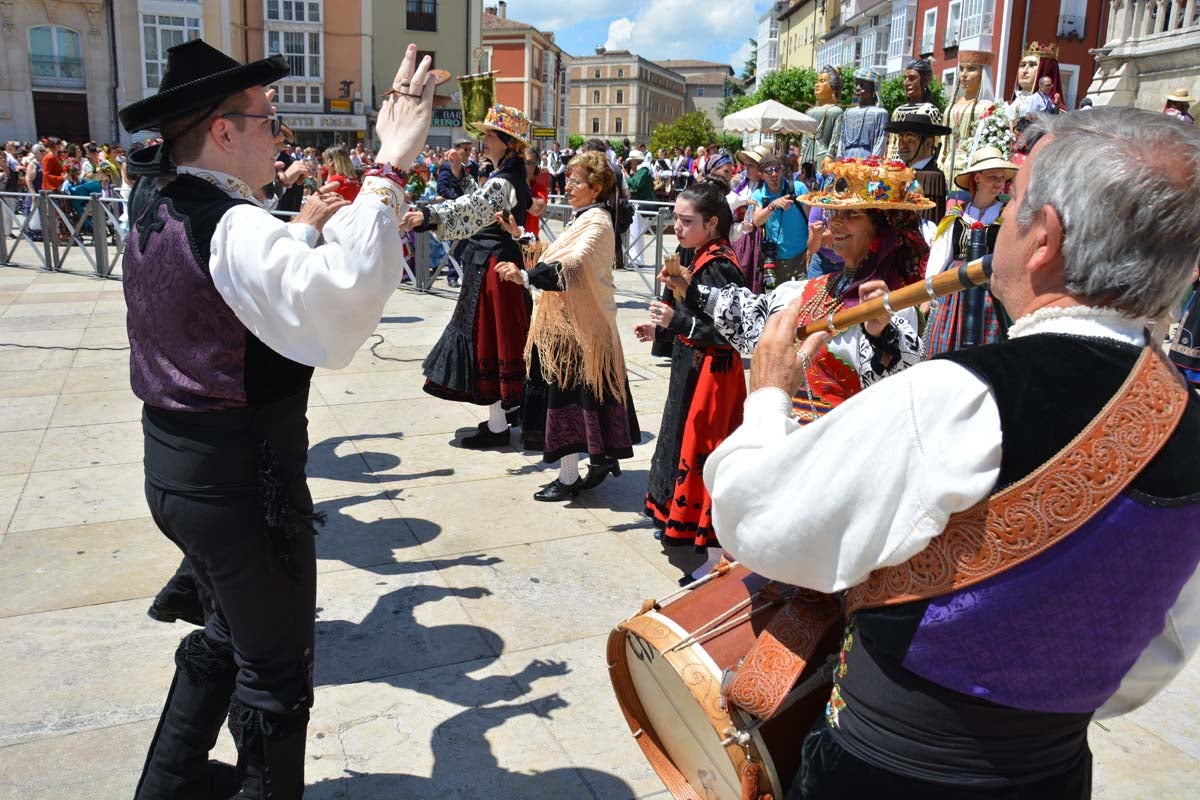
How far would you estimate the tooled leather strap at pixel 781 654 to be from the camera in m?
1.65

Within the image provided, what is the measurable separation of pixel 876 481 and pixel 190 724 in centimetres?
192

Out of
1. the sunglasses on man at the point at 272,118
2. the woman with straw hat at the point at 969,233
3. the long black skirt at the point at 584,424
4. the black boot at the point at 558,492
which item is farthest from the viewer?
the black boot at the point at 558,492

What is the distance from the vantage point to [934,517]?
51.5 inches

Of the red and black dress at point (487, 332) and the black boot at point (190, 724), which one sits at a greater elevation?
the red and black dress at point (487, 332)

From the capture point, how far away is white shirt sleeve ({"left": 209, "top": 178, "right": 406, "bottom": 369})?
1.99 m

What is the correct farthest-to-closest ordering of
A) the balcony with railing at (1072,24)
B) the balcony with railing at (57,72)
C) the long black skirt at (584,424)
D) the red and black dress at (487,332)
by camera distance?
the balcony with railing at (57,72) < the balcony with railing at (1072,24) < the red and black dress at (487,332) < the long black skirt at (584,424)

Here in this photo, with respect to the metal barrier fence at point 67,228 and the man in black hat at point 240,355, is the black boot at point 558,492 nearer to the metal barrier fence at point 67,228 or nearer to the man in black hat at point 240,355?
the man in black hat at point 240,355

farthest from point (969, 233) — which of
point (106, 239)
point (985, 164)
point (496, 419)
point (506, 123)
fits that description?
point (106, 239)

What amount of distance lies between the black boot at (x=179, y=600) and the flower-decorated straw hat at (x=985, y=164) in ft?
13.3

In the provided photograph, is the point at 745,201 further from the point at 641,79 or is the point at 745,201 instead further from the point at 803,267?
the point at 641,79

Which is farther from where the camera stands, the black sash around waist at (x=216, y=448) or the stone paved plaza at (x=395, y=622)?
the stone paved plaza at (x=395, y=622)

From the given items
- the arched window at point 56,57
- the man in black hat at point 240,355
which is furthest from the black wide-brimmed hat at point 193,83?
the arched window at point 56,57

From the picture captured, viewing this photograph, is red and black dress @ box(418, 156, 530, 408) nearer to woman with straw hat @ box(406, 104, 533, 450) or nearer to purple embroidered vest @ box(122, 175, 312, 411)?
woman with straw hat @ box(406, 104, 533, 450)

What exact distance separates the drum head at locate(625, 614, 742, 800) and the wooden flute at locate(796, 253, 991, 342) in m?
0.67
